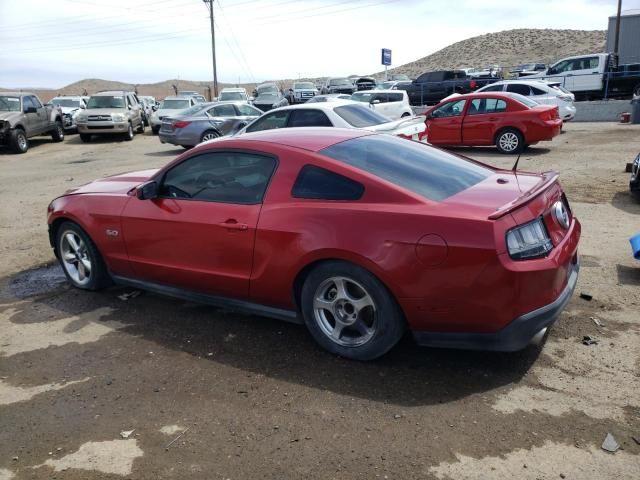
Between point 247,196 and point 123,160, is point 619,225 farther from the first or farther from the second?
point 123,160

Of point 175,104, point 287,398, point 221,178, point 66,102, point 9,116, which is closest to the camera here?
point 287,398

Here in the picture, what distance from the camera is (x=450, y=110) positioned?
15.0 metres

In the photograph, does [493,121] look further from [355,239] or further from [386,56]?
[386,56]

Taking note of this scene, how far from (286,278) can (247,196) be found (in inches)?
28.2

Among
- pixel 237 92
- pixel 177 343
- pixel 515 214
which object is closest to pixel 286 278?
pixel 177 343

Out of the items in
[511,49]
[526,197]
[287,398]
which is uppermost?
[511,49]

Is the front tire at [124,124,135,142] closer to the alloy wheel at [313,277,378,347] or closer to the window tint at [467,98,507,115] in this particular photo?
the window tint at [467,98,507,115]

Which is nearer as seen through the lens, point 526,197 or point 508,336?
point 508,336

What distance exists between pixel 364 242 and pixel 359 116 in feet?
26.5

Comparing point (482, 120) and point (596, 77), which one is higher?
point (596, 77)

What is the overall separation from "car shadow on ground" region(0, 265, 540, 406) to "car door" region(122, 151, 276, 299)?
35cm

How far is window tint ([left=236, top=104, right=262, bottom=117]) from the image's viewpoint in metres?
18.1

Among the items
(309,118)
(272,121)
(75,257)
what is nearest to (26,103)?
(272,121)

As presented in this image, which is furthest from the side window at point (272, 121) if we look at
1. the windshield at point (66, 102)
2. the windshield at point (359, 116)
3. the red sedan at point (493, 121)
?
the windshield at point (66, 102)
